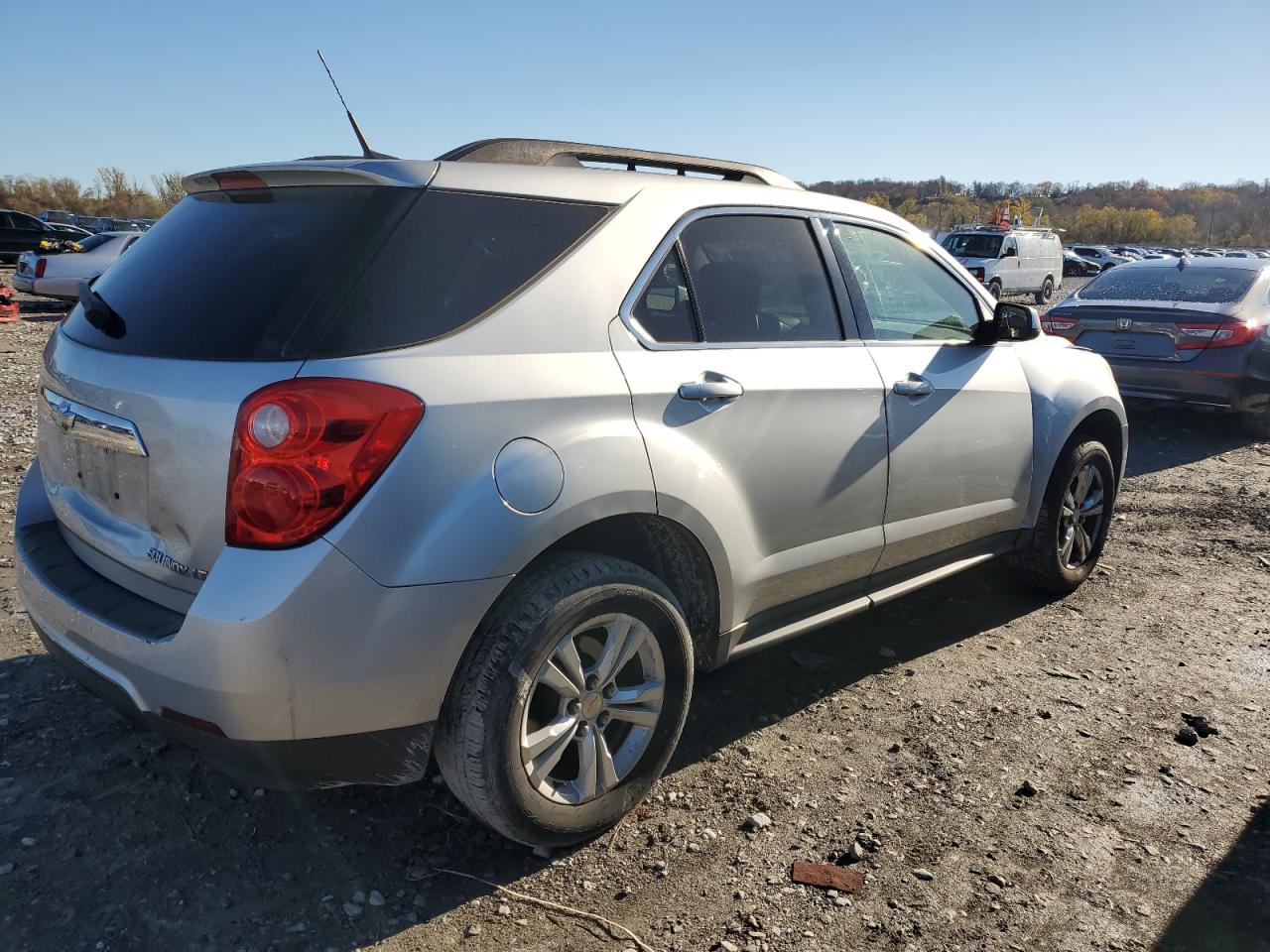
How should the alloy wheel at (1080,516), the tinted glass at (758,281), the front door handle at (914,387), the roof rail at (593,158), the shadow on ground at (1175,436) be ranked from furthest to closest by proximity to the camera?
1. the shadow on ground at (1175,436)
2. the alloy wheel at (1080,516)
3. the front door handle at (914,387)
4. the tinted glass at (758,281)
5. the roof rail at (593,158)

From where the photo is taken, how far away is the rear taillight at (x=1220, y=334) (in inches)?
303

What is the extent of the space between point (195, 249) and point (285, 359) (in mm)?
645

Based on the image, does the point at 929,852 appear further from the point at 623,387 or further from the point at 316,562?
the point at 316,562

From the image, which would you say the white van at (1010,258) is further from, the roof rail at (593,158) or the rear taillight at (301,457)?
the rear taillight at (301,457)

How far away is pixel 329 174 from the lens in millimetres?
2400

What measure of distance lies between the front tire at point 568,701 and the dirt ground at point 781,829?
0.20 meters

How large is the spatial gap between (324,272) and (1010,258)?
2688 centimetres

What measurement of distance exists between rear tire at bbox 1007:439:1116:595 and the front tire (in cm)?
232

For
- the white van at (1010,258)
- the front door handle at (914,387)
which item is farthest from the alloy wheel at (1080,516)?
the white van at (1010,258)

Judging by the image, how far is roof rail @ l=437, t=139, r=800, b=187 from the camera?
2652mm

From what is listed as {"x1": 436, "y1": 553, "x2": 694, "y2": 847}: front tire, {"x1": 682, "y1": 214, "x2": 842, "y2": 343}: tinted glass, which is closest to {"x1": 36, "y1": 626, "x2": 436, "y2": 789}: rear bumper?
{"x1": 436, "y1": 553, "x2": 694, "y2": 847}: front tire

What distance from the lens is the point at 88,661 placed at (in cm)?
231

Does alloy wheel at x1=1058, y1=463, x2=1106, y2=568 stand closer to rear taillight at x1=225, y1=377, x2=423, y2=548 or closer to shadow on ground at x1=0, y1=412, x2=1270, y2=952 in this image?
shadow on ground at x1=0, y1=412, x2=1270, y2=952

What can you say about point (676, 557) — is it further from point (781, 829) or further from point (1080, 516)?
point (1080, 516)
